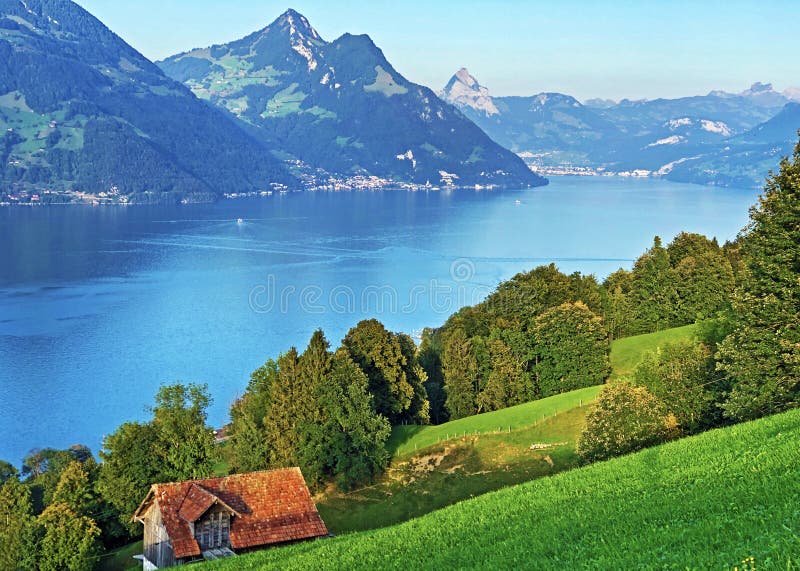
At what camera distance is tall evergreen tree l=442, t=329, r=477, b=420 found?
65688 mm

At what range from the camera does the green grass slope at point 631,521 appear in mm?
15156

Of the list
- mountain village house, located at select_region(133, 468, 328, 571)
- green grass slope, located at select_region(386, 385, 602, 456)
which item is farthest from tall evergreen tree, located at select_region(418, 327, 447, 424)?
mountain village house, located at select_region(133, 468, 328, 571)

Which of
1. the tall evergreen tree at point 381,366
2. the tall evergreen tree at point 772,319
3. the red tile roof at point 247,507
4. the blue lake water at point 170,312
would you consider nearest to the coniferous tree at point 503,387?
the tall evergreen tree at point 381,366

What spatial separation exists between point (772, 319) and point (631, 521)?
57.3 ft

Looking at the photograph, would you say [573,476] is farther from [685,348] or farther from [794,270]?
[685,348]

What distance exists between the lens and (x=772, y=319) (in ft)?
104

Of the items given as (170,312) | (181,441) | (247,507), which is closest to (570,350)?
(181,441)

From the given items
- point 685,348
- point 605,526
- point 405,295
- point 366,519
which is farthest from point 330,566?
point 405,295

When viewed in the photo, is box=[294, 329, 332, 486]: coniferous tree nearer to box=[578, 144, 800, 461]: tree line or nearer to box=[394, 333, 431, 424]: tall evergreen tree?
box=[394, 333, 431, 424]: tall evergreen tree

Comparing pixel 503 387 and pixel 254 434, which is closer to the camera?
pixel 254 434

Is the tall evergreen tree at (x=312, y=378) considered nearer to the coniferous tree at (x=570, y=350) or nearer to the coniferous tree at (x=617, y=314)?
the coniferous tree at (x=570, y=350)

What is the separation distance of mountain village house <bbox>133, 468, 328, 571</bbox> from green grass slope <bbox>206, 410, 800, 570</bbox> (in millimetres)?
5752

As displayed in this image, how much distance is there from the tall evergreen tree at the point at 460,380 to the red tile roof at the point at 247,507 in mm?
33211

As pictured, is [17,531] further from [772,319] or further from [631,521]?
[772,319]
